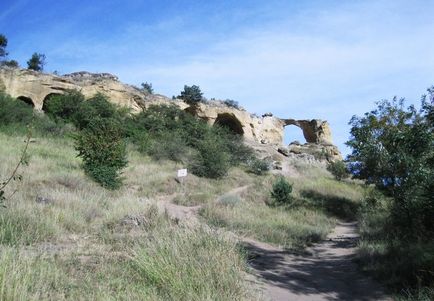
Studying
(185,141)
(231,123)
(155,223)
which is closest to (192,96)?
(231,123)

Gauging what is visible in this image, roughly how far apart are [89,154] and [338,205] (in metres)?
12.3

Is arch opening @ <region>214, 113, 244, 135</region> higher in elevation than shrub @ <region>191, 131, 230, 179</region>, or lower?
higher

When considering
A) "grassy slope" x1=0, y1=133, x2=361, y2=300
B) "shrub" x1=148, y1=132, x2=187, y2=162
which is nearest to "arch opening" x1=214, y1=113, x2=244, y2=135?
"shrub" x1=148, y1=132, x2=187, y2=162

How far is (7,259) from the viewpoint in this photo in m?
4.24

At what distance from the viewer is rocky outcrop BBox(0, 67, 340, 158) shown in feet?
103

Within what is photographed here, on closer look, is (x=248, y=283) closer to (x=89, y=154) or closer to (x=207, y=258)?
(x=207, y=258)

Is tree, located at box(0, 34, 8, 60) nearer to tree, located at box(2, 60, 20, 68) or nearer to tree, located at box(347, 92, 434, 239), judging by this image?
tree, located at box(2, 60, 20, 68)

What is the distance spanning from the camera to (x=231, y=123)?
45594mm

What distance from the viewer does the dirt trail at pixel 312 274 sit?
637 centimetres

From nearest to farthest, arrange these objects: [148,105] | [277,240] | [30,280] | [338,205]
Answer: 1. [30,280]
2. [277,240]
3. [338,205]
4. [148,105]

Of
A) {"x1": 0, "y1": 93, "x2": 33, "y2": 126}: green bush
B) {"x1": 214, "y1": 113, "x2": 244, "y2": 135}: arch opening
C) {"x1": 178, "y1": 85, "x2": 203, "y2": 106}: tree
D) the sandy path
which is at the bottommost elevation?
the sandy path

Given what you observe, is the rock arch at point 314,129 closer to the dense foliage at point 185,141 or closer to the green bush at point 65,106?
the dense foliage at point 185,141

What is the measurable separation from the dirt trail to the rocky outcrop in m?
A: 26.9

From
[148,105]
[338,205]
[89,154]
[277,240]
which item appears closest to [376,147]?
[338,205]
